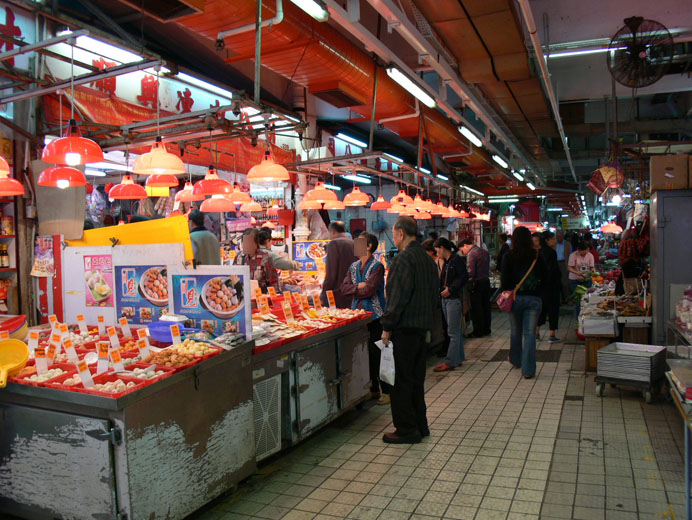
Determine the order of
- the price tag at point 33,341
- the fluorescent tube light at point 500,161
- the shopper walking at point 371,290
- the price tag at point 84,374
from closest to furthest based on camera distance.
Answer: the price tag at point 84,374 < the price tag at point 33,341 < the shopper walking at point 371,290 < the fluorescent tube light at point 500,161

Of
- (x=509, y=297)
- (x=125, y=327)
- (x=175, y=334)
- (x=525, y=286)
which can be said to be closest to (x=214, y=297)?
(x=175, y=334)

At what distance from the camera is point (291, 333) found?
486cm

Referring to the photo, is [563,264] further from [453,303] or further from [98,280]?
[98,280]

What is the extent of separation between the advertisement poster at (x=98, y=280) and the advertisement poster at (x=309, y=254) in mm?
6467

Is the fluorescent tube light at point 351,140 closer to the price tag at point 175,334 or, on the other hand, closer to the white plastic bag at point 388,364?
the white plastic bag at point 388,364

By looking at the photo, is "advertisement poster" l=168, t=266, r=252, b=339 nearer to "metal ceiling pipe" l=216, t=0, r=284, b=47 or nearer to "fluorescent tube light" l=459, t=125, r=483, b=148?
"metal ceiling pipe" l=216, t=0, r=284, b=47

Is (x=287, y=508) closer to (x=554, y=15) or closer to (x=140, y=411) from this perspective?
(x=140, y=411)

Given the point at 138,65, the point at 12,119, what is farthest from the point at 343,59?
the point at 12,119

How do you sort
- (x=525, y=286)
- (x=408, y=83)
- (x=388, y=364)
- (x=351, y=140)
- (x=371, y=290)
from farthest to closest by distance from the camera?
(x=351, y=140)
(x=525, y=286)
(x=408, y=83)
(x=371, y=290)
(x=388, y=364)

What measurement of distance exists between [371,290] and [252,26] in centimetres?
313

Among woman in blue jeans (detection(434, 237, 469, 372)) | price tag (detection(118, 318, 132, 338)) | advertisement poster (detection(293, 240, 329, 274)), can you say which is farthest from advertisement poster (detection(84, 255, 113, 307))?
advertisement poster (detection(293, 240, 329, 274))

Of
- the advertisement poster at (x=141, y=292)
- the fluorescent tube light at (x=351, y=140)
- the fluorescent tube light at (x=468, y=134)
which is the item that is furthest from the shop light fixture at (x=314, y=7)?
the fluorescent tube light at (x=351, y=140)

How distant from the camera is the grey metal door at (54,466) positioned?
316cm

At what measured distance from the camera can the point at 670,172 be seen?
6.30 m
